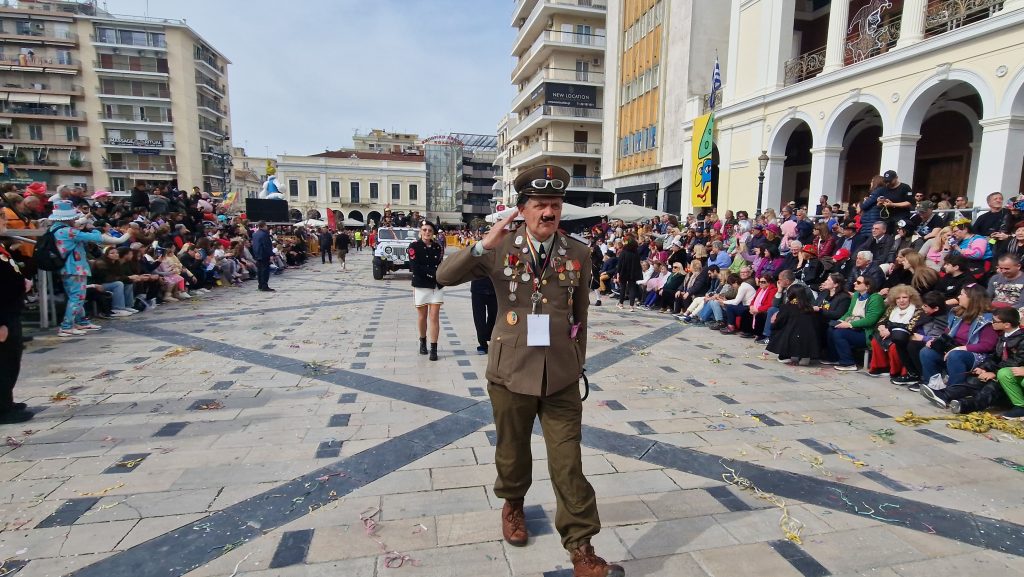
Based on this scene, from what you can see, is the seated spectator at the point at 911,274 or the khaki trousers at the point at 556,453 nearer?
the khaki trousers at the point at 556,453

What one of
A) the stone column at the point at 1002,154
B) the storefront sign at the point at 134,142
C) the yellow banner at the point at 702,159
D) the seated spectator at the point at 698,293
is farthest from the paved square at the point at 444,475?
the storefront sign at the point at 134,142

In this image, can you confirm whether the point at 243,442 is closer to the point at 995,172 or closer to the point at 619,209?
the point at 995,172

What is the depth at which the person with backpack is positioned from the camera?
8133mm

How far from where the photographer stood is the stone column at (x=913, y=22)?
12.7 metres

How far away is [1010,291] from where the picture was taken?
6113mm

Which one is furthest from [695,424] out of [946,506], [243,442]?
[243,442]

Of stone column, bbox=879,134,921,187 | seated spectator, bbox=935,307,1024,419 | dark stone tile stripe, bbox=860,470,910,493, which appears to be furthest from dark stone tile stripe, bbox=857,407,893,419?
stone column, bbox=879,134,921,187

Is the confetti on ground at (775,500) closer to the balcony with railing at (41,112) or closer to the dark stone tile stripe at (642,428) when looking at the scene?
the dark stone tile stripe at (642,428)

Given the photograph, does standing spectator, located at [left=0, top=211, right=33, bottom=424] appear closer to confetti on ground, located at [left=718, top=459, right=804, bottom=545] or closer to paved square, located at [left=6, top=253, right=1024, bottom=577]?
paved square, located at [left=6, top=253, right=1024, bottom=577]

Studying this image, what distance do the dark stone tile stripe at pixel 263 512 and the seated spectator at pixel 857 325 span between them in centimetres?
564

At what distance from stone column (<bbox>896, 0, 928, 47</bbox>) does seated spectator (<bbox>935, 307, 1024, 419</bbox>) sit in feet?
36.4

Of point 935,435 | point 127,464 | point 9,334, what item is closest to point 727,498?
point 935,435

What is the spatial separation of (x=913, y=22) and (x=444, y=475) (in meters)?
16.1

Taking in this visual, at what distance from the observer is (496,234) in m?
2.67
